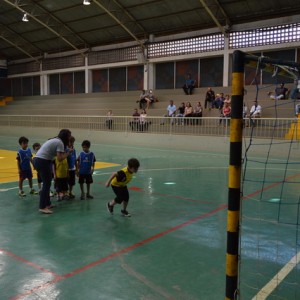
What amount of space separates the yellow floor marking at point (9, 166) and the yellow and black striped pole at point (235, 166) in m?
7.85

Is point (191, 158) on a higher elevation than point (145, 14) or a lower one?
lower

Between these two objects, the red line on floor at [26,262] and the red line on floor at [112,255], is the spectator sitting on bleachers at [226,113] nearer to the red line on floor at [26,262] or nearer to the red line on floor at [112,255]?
the red line on floor at [112,255]

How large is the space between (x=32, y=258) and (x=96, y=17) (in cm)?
2360

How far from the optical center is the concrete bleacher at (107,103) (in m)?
19.5

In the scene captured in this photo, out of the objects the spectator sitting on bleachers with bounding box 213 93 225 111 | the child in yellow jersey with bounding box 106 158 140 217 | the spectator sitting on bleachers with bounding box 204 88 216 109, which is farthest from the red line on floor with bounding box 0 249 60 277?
the spectator sitting on bleachers with bounding box 204 88 216 109

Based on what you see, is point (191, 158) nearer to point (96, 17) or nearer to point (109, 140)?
→ point (109, 140)

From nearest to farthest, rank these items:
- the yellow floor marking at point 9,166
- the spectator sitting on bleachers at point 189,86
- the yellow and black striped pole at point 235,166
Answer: the yellow and black striped pole at point 235,166 → the yellow floor marking at point 9,166 → the spectator sitting on bleachers at point 189,86

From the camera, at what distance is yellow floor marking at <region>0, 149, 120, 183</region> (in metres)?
9.91

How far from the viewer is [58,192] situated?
7.34 meters

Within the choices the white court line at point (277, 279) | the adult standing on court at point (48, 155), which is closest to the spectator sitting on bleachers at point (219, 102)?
the adult standing on court at point (48, 155)

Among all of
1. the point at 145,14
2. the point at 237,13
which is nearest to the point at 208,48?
the point at 237,13

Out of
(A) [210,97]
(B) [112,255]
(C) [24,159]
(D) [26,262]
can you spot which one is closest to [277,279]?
(B) [112,255]

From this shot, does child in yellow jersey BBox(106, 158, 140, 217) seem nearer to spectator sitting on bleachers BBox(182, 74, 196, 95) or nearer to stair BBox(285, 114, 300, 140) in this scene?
stair BBox(285, 114, 300, 140)

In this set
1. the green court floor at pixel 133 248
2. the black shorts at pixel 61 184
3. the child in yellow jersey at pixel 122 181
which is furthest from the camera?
the black shorts at pixel 61 184
